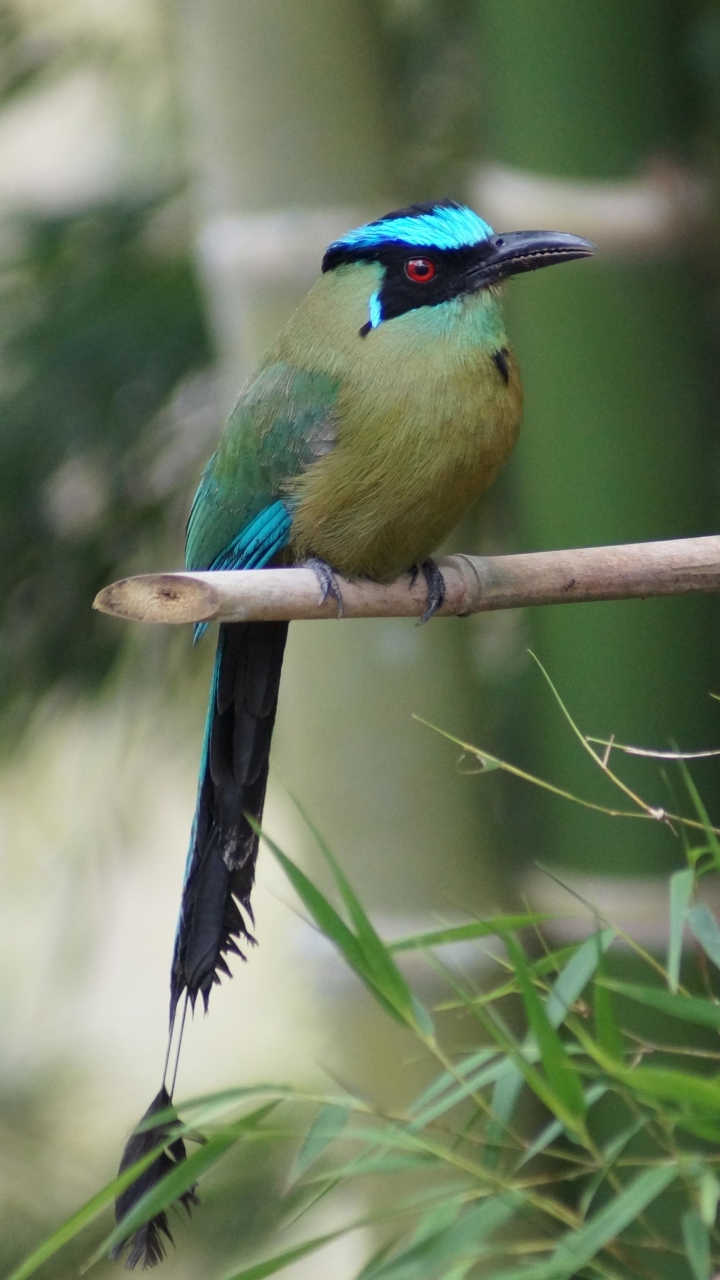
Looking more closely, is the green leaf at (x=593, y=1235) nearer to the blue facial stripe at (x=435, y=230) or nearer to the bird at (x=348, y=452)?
the bird at (x=348, y=452)

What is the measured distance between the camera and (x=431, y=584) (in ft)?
4.87

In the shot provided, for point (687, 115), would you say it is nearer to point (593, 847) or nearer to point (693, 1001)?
point (593, 847)

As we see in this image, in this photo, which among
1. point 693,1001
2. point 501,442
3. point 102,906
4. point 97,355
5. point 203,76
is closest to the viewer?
point 693,1001

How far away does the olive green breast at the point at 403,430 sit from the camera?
4.68ft

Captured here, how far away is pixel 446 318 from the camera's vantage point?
4.90 ft

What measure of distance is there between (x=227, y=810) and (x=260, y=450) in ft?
1.18

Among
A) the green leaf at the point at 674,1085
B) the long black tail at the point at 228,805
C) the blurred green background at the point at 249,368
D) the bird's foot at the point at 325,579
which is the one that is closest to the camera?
the green leaf at the point at 674,1085

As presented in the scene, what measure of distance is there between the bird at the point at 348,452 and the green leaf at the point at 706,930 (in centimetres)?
48

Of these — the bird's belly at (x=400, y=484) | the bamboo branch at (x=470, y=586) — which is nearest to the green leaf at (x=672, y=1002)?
the bamboo branch at (x=470, y=586)

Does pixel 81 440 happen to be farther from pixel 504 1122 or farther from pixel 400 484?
pixel 504 1122

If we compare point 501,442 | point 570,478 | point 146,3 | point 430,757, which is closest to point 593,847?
point 430,757

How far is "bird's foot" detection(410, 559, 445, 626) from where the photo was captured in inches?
54.9

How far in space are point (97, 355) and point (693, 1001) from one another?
5.70ft

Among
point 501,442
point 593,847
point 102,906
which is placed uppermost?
point 501,442
